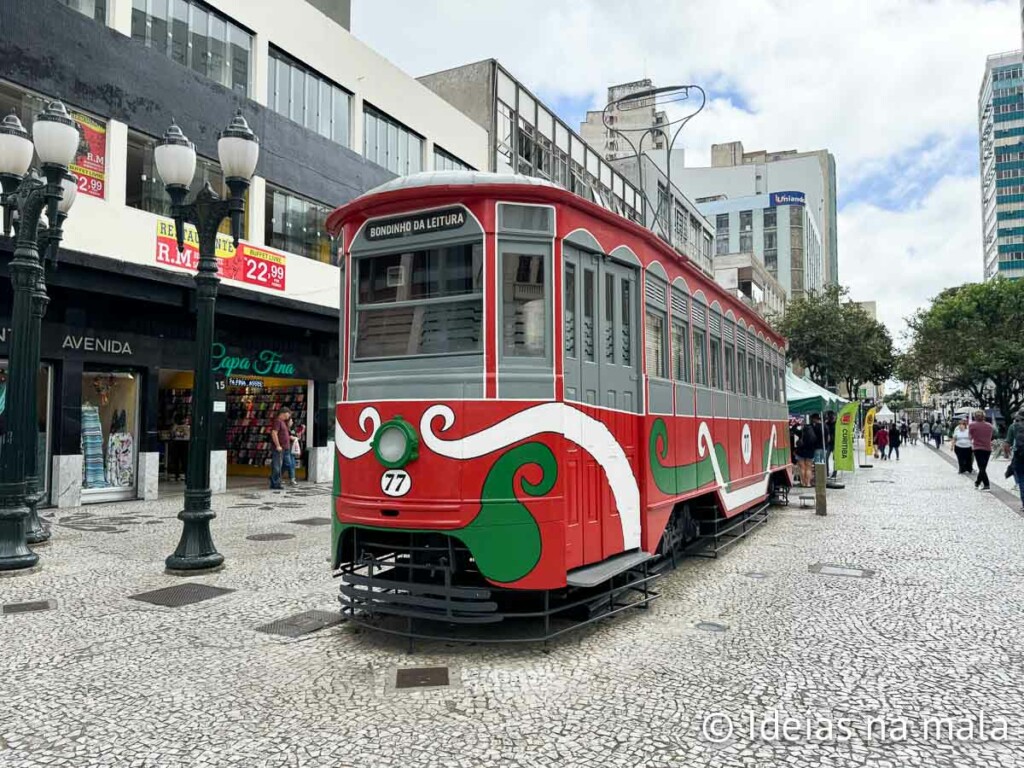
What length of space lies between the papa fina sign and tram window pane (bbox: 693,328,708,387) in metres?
11.7

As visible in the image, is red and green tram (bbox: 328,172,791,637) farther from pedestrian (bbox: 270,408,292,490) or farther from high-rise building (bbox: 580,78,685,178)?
high-rise building (bbox: 580,78,685,178)

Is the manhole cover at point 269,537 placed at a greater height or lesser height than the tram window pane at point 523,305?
lesser

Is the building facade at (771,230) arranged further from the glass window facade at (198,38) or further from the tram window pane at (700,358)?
the tram window pane at (700,358)

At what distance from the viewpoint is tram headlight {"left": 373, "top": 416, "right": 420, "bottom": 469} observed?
5262 millimetres

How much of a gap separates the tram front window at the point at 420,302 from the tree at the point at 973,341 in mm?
44183

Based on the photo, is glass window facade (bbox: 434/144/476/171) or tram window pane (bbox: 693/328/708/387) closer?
tram window pane (bbox: 693/328/708/387)

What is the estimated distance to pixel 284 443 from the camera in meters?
16.9

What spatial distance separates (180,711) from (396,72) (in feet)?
67.3

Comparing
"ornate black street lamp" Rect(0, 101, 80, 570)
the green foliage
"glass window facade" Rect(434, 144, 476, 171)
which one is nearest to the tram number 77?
"ornate black street lamp" Rect(0, 101, 80, 570)

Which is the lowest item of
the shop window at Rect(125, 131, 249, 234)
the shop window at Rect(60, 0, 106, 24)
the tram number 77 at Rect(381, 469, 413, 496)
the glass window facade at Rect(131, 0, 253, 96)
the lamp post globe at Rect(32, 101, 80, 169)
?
the tram number 77 at Rect(381, 469, 413, 496)

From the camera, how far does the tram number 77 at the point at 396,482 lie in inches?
207

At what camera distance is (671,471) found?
7184 mm

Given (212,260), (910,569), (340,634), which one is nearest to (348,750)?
(340,634)

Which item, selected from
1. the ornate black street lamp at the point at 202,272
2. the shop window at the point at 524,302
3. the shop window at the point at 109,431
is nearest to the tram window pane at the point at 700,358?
the shop window at the point at 524,302
